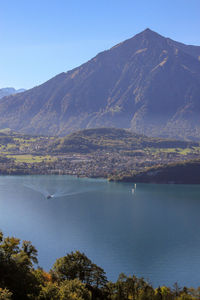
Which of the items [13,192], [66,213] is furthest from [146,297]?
[13,192]

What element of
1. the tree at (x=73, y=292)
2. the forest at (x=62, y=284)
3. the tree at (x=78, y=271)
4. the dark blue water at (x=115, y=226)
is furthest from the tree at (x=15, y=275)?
the dark blue water at (x=115, y=226)

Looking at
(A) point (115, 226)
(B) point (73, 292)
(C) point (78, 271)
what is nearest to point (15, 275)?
(B) point (73, 292)

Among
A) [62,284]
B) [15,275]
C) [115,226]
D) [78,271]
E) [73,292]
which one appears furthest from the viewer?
[115,226]

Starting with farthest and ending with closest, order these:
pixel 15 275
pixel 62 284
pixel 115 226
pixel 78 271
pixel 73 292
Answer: pixel 115 226, pixel 78 271, pixel 62 284, pixel 15 275, pixel 73 292

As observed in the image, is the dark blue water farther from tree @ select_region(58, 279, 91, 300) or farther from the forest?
tree @ select_region(58, 279, 91, 300)

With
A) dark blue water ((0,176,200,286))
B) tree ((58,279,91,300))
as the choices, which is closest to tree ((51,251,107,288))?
tree ((58,279,91,300))

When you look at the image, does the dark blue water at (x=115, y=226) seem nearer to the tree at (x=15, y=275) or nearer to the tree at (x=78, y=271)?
the tree at (x=78, y=271)

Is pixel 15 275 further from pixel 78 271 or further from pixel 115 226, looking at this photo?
pixel 115 226
